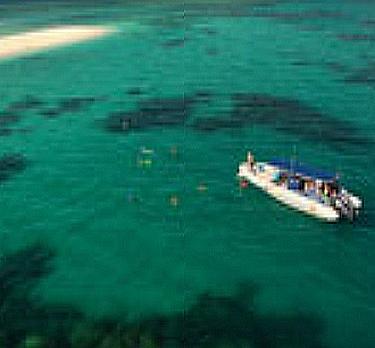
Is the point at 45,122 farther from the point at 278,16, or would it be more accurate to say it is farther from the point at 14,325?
the point at 278,16

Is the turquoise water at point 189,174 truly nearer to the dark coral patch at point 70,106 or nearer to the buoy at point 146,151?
the dark coral patch at point 70,106

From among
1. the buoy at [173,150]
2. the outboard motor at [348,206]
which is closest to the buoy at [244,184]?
the outboard motor at [348,206]

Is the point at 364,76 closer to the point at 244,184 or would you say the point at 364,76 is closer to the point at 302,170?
the point at 302,170

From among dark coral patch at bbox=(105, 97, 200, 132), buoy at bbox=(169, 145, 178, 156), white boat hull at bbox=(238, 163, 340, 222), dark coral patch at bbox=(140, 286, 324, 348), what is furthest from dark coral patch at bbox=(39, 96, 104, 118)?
dark coral patch at bbox=(140, 286, 324, 348)

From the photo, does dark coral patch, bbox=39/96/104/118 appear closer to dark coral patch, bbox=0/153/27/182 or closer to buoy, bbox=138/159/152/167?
dark coral patch, bbox=0/153/27/182

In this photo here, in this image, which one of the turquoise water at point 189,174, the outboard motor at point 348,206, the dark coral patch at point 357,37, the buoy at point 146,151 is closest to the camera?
the turquoise water at point 189,174

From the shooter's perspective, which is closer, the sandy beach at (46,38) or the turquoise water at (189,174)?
the turquoise water at (189,174)
